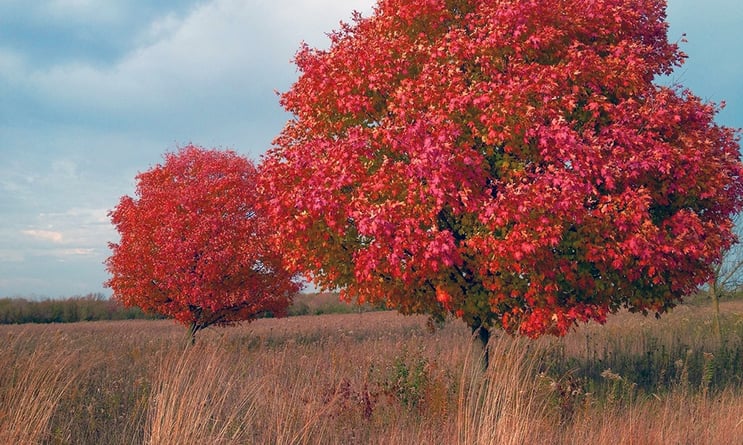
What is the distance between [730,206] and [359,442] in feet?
27.7

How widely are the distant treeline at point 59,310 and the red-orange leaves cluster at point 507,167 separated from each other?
45069 mm

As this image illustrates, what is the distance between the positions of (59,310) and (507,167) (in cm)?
5195

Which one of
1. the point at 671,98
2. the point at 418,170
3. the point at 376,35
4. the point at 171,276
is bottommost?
the point at 171,276

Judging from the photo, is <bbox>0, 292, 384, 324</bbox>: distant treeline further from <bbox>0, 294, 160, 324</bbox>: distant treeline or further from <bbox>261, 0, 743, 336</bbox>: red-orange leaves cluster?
<bbox>261, 0, 743, 336</bbox>: red-orange leaves cluster

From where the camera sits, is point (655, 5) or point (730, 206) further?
point (655, 5)

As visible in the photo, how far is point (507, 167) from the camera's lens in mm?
9555

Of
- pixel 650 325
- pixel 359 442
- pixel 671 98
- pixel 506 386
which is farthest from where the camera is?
pixel 650 325

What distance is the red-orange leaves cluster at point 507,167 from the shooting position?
8.93m

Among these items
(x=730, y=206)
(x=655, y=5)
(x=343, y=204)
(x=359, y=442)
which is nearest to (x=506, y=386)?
(x=359, y=442)

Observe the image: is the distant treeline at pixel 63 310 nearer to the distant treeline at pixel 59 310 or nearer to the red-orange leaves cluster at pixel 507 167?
the distant treeline at pixel 59 310

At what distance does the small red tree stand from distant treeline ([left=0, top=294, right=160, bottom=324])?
32330 mm

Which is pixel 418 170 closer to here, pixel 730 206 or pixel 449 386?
pixel 449 386

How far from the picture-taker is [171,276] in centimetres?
1941

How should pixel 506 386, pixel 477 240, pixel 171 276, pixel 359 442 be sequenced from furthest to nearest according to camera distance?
1. pixel 171 276
2. pixel 477 240
3. pixel 359 442
4. pixel 506 386
